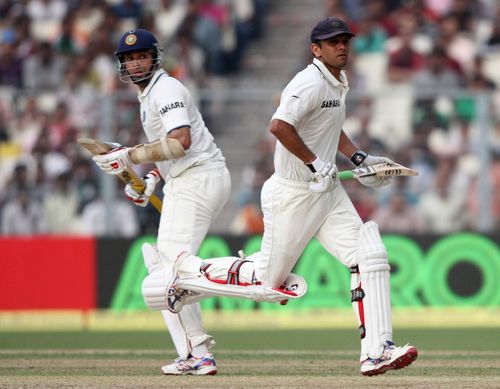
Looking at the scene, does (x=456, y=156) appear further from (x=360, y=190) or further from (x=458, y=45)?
(x=458, y=45)

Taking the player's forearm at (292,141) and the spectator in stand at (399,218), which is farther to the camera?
the spectator in stand at (399,218)

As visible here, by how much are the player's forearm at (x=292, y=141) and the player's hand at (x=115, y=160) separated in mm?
1040

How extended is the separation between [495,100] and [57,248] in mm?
4890

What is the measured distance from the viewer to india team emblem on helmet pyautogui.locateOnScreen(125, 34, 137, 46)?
7.64 metres

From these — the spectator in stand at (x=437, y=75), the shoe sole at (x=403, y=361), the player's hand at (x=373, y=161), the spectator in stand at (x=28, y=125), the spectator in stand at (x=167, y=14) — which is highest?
the spectator in stand at (x=167, y=14)

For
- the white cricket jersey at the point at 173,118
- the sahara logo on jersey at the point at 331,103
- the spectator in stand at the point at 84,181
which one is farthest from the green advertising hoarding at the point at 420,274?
the sahara logo on jersey at the point at 331,103

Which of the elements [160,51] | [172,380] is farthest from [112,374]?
[160,51]

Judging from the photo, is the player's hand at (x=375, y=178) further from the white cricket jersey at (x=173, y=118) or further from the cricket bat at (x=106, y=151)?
the cricket bat at (x=106, y=151)

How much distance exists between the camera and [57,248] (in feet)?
43.6

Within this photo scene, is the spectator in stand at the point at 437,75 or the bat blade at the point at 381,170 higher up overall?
the spectator in stand at the point at 437,75

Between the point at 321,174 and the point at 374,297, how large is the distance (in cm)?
76

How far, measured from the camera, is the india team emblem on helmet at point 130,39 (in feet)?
25.1

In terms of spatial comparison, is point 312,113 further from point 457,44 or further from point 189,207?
point 457,44

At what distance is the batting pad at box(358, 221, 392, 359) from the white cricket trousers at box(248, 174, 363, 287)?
0.11m
